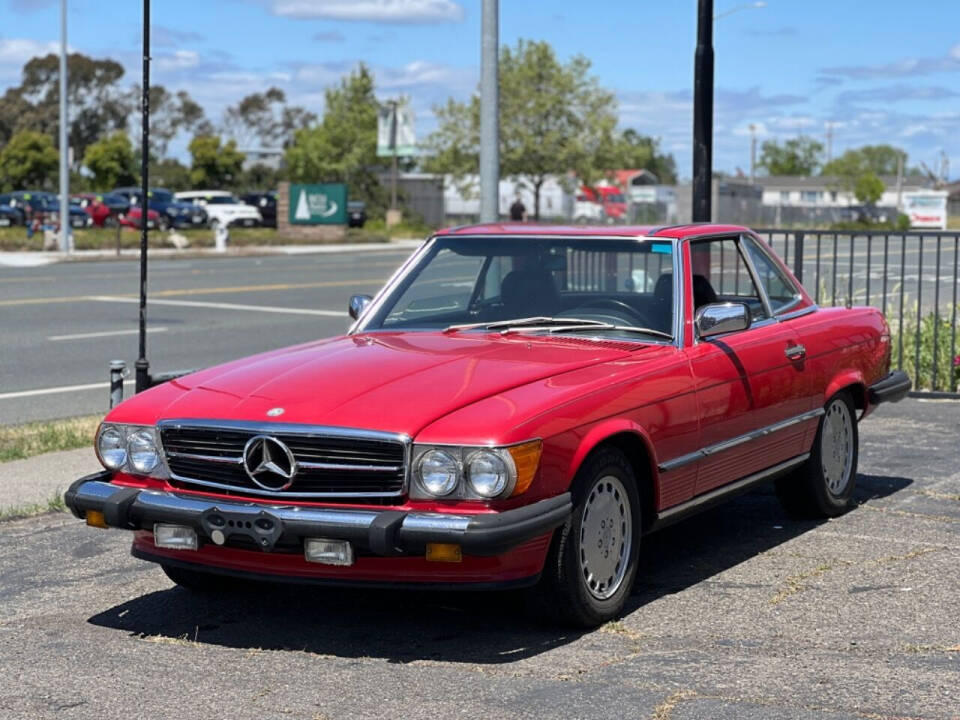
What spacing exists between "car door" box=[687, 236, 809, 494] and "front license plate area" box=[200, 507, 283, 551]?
2006 millimetres

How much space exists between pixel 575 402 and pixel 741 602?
4.20 feet

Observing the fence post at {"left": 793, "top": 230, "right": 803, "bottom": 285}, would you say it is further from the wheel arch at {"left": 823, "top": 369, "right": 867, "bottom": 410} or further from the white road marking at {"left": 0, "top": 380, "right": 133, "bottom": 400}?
the white road marking at {"left": 0, "top": 380, "right": 133, "bottom": 400}

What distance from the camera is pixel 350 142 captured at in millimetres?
77375

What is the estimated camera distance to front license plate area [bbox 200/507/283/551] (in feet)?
16.7

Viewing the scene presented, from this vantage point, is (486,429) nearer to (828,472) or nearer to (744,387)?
(744,387)

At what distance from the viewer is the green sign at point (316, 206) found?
5638 centimetres

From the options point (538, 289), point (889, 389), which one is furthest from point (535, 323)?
point (889, 389)

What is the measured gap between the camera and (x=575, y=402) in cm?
538

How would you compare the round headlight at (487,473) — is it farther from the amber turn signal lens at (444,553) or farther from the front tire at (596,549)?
the front tire at (596,549)

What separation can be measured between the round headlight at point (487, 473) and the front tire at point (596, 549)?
41 cm

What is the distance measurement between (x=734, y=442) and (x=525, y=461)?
5.76ft

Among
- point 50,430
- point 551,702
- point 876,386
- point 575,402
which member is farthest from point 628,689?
point 50,430

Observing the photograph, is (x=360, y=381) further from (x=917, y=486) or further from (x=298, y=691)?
(x=917, y=486)

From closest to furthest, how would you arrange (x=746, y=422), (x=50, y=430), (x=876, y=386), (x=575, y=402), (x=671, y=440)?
(x=575, y=402) < (x=671, y=440) < (x=746, y=422) < (x=876, y=386) < (x=50, y=430)
